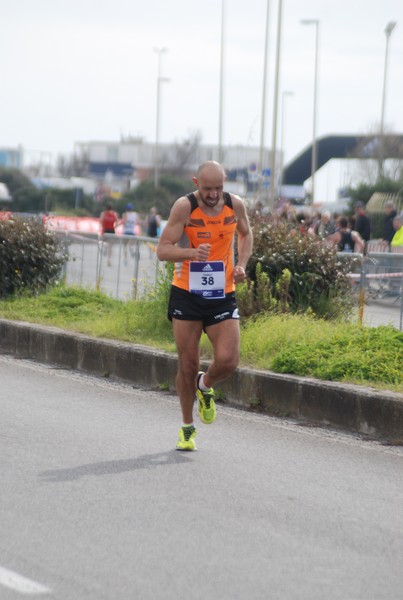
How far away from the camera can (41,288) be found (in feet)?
58.2

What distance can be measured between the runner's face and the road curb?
2132 mm

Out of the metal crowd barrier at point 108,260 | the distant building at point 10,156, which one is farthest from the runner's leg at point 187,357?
the distant building at point 10,156

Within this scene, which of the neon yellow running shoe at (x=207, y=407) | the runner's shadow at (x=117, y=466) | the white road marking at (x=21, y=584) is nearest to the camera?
the white road marking at (x=21, y=584)

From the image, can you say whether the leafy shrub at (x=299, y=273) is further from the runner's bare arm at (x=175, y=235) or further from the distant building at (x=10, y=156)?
the distant building at (x=10, y=156)

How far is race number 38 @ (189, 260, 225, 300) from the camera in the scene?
28.6 ft

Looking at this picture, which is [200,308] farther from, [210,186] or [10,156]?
[10,156]

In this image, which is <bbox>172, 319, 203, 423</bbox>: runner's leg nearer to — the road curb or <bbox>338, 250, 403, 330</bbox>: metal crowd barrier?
the road curb

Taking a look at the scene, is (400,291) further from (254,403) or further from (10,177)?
(10,177)

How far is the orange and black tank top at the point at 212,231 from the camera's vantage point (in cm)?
871

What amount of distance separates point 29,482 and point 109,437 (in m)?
1.76

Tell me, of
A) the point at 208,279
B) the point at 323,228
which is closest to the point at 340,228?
the point at 323,228

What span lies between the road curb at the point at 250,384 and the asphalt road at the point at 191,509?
0.25 metres

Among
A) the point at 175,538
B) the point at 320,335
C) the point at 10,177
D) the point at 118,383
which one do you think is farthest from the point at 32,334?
the point at 10,177

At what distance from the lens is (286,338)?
11914mm
